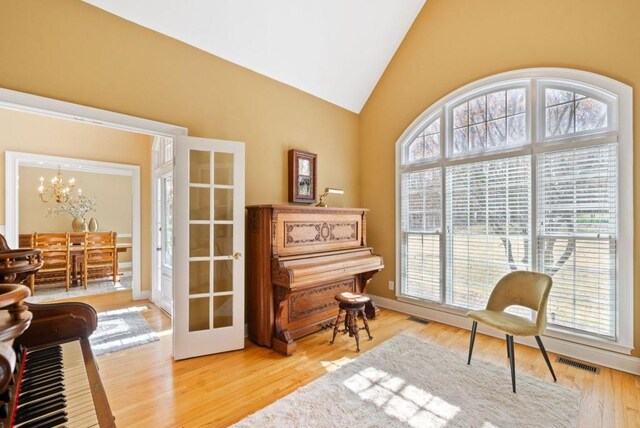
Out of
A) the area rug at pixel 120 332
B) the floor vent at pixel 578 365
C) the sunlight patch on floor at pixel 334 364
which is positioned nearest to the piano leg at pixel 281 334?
the sunlight patch on floor at pixel 334 364

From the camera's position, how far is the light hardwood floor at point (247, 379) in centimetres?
198

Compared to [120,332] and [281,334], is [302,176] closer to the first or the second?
[281,334]

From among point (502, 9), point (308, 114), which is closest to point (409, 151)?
point (308, 114)

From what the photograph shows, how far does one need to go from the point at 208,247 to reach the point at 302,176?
4.86 feet

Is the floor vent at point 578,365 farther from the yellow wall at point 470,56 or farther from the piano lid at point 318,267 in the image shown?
the piano lid at point 318,267

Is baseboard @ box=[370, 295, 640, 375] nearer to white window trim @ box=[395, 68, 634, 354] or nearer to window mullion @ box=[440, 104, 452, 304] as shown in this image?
white window trim @ box=[395, 68, 634, 354]

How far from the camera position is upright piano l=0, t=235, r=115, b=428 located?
26.7 inches

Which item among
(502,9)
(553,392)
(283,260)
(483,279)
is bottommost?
(553,392)

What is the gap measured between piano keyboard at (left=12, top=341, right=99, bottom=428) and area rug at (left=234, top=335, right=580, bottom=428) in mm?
1158

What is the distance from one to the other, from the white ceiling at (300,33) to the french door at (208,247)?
1051mm

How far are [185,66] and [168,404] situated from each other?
287 centimetres

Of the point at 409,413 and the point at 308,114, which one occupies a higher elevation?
the point at 308,114

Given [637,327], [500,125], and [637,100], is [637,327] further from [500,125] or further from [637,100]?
[500,125]

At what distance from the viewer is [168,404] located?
208cm
